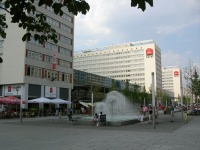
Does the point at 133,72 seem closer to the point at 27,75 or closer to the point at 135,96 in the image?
the point at 135,96

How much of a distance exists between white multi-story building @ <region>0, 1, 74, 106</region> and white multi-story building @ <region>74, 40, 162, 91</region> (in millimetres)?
94477

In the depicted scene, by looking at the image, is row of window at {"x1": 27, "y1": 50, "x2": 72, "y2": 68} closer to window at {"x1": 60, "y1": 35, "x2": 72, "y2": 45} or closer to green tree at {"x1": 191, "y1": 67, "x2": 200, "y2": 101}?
window at {"x1": 60, "y1": 35, "x2": 72, "y2": 45}

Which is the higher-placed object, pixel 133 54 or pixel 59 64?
pixel 133 54

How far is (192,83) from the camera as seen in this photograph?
52.5 m

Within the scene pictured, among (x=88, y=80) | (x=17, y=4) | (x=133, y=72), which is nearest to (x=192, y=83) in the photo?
(x=88, y=80)

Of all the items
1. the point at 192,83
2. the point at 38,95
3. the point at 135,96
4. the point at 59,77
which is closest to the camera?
the point at 192,83

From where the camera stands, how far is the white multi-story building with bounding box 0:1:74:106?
5367cm

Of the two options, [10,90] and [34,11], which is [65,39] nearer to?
[10,90]

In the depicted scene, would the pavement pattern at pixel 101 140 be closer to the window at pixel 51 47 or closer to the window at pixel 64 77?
the window at pixel 51 47

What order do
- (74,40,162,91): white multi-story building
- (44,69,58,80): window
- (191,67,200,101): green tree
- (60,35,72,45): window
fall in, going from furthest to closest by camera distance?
(74,40,162,91): white multi-story building, (60,35,72,45): window, (44,69,58,80): window, (191,67,200,101): green tree

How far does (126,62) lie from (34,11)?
157565 millimetres

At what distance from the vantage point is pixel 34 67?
2210 inches

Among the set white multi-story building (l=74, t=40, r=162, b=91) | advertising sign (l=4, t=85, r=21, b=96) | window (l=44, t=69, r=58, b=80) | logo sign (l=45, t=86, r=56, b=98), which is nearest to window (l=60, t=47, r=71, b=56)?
window (l=44, t=69, r=58, b=80)

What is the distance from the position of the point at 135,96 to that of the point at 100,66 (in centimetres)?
8725
